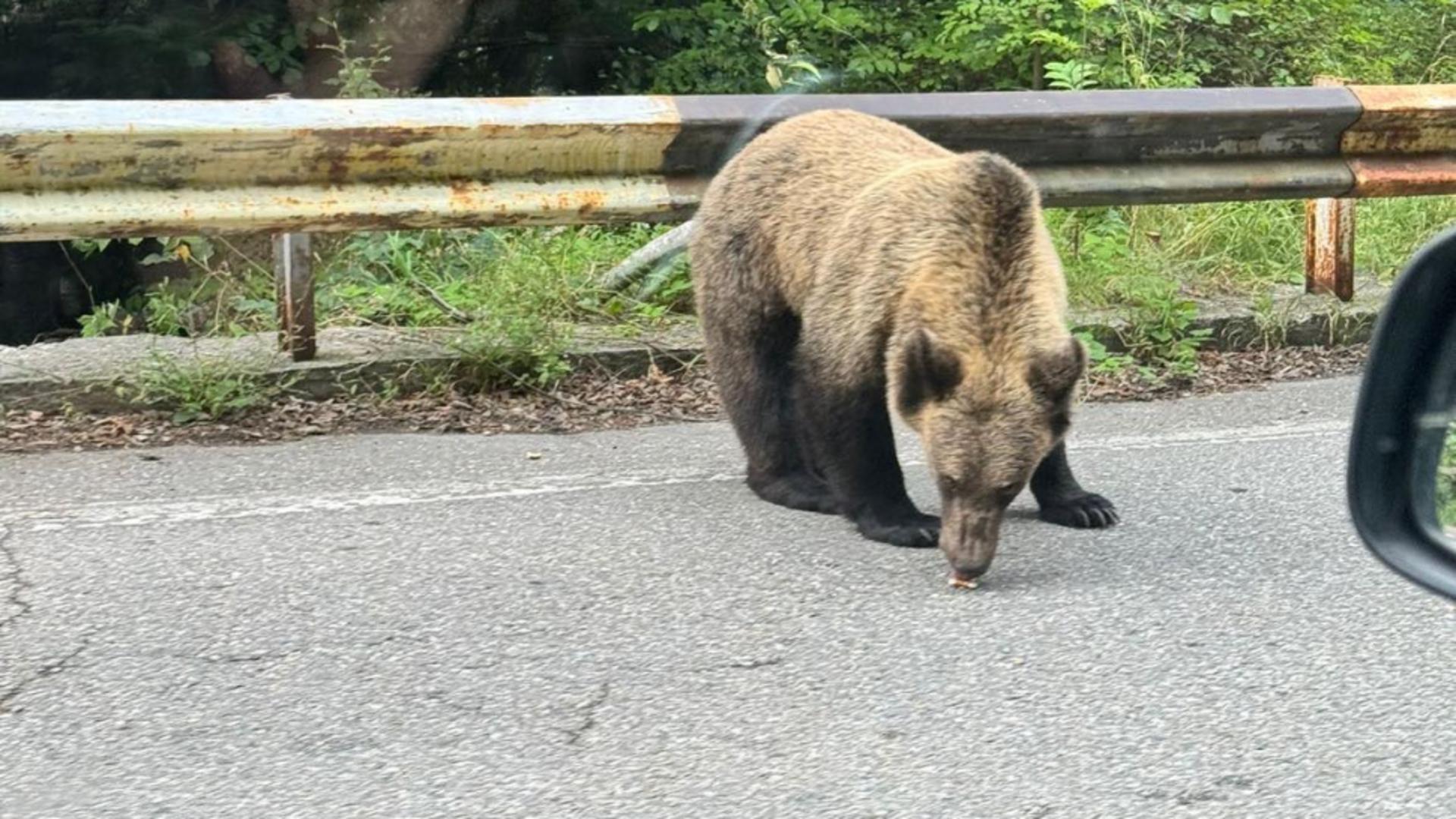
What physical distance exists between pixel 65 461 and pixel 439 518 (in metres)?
1.22

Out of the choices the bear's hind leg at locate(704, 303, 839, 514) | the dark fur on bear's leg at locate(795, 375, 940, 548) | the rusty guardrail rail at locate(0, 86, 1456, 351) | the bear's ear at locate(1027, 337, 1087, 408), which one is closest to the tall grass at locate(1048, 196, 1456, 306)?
the rusty guardrail rail at locate(0, 86, 1456, 351)

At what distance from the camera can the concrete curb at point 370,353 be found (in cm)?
571

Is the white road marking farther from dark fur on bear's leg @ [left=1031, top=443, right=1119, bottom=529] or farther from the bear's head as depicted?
the bear's head

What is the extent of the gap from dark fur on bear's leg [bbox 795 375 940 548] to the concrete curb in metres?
1.62

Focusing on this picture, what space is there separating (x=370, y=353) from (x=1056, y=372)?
2.62m

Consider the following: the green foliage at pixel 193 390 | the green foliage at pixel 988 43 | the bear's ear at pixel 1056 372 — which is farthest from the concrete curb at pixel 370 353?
the green foliage at pixel 988 43

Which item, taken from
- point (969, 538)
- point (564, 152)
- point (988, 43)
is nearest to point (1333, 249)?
point (564, 152)

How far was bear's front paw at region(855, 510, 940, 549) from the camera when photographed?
184 inches

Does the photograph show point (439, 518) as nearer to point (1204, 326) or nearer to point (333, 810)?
point (333, 810)

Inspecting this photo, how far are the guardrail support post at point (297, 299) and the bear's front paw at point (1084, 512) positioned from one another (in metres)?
2.50

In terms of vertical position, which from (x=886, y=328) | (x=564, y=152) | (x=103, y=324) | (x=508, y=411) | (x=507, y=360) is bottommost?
(x=103, y=324)

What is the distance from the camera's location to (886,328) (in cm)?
476

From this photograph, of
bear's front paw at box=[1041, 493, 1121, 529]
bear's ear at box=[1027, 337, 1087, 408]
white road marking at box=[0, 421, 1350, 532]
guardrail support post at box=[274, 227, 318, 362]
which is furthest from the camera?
guardrail support post at box=[274, 227, 318, 362]

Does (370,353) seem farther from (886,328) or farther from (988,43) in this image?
(988,43)
